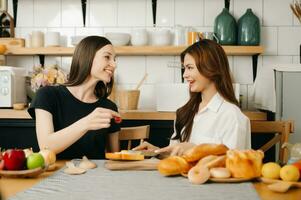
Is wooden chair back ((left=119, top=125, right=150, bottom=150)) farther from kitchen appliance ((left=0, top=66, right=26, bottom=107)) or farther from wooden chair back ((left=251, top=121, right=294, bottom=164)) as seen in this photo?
kitchen appliance ((left=0, top=66, right=26, bottom=107))

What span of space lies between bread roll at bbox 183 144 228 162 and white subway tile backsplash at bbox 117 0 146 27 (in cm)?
246

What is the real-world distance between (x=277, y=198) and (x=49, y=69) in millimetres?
2596

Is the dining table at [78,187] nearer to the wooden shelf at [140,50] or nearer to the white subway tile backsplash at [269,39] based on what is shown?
the wooden shelf at [140,50]

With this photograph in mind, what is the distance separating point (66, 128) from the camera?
1.80m

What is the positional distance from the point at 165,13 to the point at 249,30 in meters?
0.71

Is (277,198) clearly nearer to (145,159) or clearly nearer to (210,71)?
(145,159)

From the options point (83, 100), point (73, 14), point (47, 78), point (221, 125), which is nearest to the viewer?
point (221, 125)

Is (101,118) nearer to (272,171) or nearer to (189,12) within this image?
(272,171)

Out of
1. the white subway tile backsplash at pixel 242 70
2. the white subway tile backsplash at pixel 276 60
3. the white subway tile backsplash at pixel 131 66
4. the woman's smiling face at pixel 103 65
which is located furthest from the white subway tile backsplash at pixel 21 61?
the white subway tile backsplash at pixel 276 60

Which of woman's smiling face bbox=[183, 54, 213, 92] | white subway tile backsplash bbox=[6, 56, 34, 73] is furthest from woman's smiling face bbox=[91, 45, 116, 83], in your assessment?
white subway tile backsplash bbox=[6, 56, 34, 73]

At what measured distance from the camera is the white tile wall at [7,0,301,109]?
362 centimetres

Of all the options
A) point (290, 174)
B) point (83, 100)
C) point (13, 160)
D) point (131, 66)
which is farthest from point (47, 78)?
point (290, 174)

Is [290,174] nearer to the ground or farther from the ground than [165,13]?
nearer to the ground

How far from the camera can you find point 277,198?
1.11m
